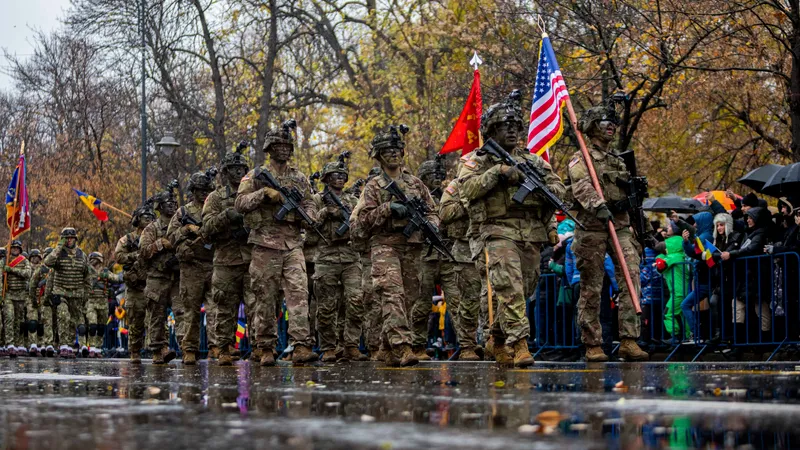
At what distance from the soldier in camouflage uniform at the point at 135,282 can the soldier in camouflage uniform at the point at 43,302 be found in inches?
284

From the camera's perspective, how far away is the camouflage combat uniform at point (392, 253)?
12.0m

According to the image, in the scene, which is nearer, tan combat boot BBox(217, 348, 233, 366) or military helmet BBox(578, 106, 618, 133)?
military helmet BBox(578, 106, 618, 133)

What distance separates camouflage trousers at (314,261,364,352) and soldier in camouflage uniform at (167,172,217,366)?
139cm

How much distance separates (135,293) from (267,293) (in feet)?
17.3

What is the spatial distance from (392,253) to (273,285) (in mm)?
1663

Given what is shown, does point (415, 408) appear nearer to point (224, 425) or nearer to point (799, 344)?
point (224, 425)

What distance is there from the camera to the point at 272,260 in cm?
1334

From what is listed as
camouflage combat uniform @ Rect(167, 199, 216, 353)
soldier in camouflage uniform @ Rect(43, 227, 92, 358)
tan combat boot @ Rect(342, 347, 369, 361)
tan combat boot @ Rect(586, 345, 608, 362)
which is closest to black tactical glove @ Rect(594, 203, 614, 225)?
tan combat boot @ Rect(586, 345, 608, 362)

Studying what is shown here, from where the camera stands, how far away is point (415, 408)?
5777 mm

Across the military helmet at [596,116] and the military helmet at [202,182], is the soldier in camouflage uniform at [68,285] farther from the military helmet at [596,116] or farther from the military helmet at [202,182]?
the military helmet at [596,116]

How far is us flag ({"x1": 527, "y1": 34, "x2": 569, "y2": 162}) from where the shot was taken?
1430cm

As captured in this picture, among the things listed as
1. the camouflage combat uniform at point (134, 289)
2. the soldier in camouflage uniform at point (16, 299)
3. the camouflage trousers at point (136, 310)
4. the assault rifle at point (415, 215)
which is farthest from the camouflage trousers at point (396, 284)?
the soldier in camouflage uniform at point (16, 299)

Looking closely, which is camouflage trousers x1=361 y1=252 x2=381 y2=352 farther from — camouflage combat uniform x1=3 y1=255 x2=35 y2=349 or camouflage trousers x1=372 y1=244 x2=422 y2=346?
camouflage combat uniform x1=3 y1=255 x2=35 y2=349

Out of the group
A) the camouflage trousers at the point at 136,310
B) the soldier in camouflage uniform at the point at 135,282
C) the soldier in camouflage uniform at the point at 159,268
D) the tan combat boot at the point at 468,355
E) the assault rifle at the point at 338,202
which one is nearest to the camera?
the tan combat boot at the point at 468,355
